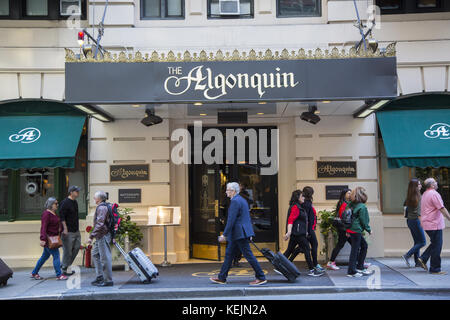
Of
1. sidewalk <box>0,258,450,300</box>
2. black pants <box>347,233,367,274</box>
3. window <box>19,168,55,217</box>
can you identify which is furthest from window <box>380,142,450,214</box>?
window <box>19,168,55,217</box>

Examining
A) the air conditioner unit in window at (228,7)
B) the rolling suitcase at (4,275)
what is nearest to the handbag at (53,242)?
the rolling suitcase at (4,275)

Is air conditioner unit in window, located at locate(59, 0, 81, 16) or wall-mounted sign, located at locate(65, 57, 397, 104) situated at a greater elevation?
air conditioner unit in window, located at locate(59, 0, 81, 16)

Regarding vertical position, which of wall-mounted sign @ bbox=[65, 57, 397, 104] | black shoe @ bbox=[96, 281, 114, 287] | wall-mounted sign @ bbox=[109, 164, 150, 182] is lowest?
black shoe @ bbox=[96, 281, 114, 287]

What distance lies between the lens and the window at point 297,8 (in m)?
11.7

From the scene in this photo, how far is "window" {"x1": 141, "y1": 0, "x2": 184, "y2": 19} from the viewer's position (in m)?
11.8

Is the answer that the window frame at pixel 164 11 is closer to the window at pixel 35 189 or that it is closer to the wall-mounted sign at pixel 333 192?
the window at pixel 35 189

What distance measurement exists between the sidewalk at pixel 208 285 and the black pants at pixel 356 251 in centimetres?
26

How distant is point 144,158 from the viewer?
447 inches

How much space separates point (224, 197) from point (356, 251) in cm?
404

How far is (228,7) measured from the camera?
11.7 m

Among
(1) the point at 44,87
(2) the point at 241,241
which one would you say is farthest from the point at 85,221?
(2) the point at 241,241

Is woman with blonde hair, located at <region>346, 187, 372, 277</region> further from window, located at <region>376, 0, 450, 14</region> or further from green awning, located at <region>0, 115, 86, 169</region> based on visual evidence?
green awning, located at <region>0, 115, 86, 169</region>

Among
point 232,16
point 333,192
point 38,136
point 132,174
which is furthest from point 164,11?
point 333,192

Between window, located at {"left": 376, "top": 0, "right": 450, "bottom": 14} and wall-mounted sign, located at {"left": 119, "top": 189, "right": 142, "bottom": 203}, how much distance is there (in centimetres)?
774
